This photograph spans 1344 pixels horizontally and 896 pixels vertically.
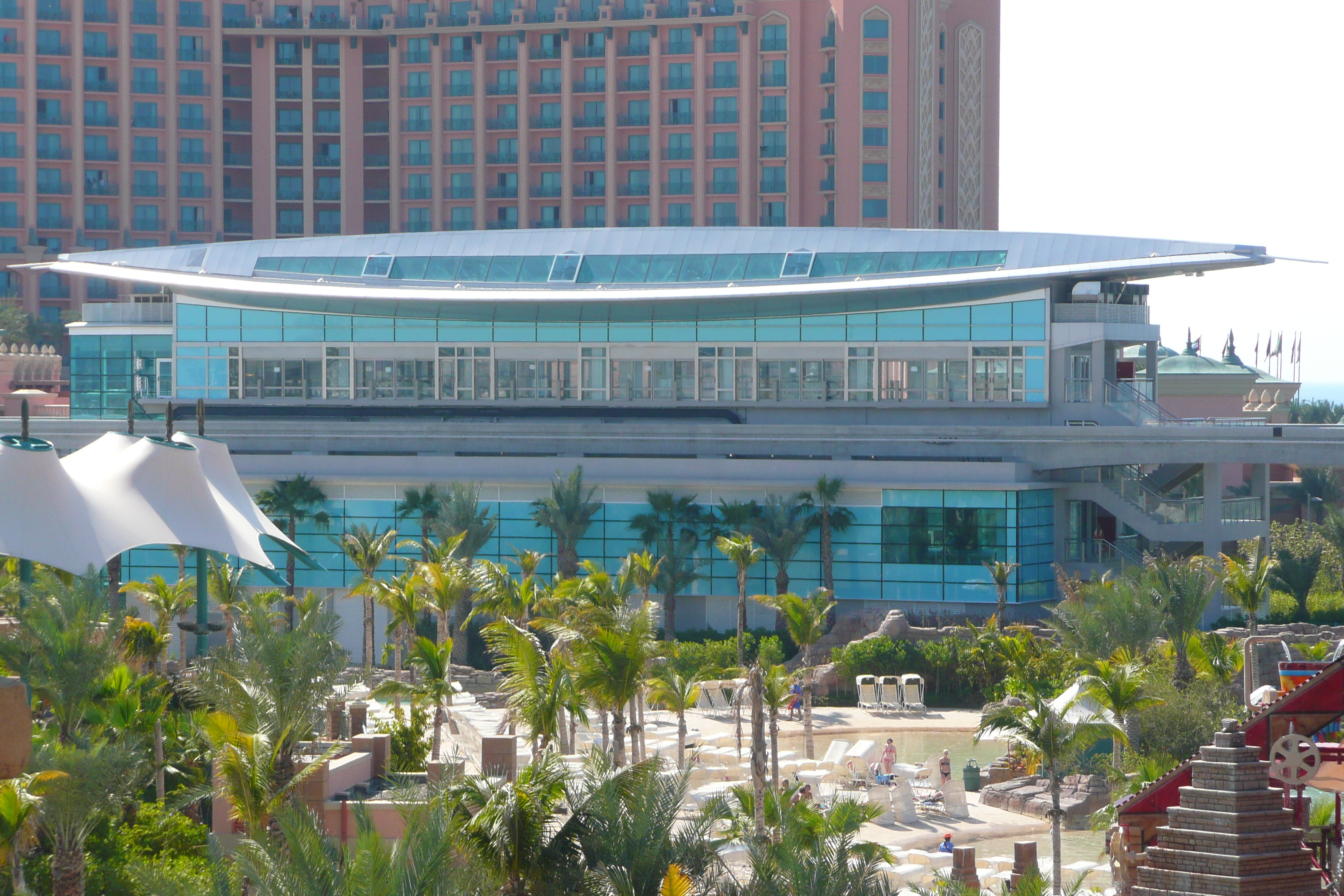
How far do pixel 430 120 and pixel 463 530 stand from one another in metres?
53.1

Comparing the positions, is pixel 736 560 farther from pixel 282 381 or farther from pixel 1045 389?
pixel 282 381

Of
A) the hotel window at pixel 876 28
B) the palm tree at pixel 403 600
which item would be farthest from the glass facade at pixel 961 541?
the hotel window at pixel 876 28

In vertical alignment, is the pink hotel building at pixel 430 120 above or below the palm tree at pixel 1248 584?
above

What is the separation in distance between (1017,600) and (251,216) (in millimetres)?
64084

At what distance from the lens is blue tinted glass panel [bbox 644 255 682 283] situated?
57469mm

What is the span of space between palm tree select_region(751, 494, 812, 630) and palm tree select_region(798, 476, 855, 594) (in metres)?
0.36

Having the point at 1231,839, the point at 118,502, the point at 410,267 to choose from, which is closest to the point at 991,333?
the point at 410,267

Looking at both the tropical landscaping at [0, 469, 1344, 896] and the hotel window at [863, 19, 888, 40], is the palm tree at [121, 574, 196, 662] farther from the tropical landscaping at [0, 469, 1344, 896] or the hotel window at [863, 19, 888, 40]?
the hotel window at [863, 19, 888, 40]

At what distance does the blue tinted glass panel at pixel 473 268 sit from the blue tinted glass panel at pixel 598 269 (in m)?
3.52

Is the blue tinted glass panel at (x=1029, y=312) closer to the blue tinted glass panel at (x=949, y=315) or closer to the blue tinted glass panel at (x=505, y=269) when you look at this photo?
the blue tinted glass panel at (x=949, y=315)

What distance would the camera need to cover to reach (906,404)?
55125mm

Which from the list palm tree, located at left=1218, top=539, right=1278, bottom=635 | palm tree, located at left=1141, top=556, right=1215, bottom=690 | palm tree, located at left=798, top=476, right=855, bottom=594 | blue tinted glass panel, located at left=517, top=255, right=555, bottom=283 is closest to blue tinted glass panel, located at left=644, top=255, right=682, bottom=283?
blue tinted glass panel, located at left=517, top=255, right=555, bottom=283

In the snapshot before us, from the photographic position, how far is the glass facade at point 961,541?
49.7 meters

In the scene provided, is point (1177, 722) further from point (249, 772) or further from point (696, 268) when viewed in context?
point (696, 268)
